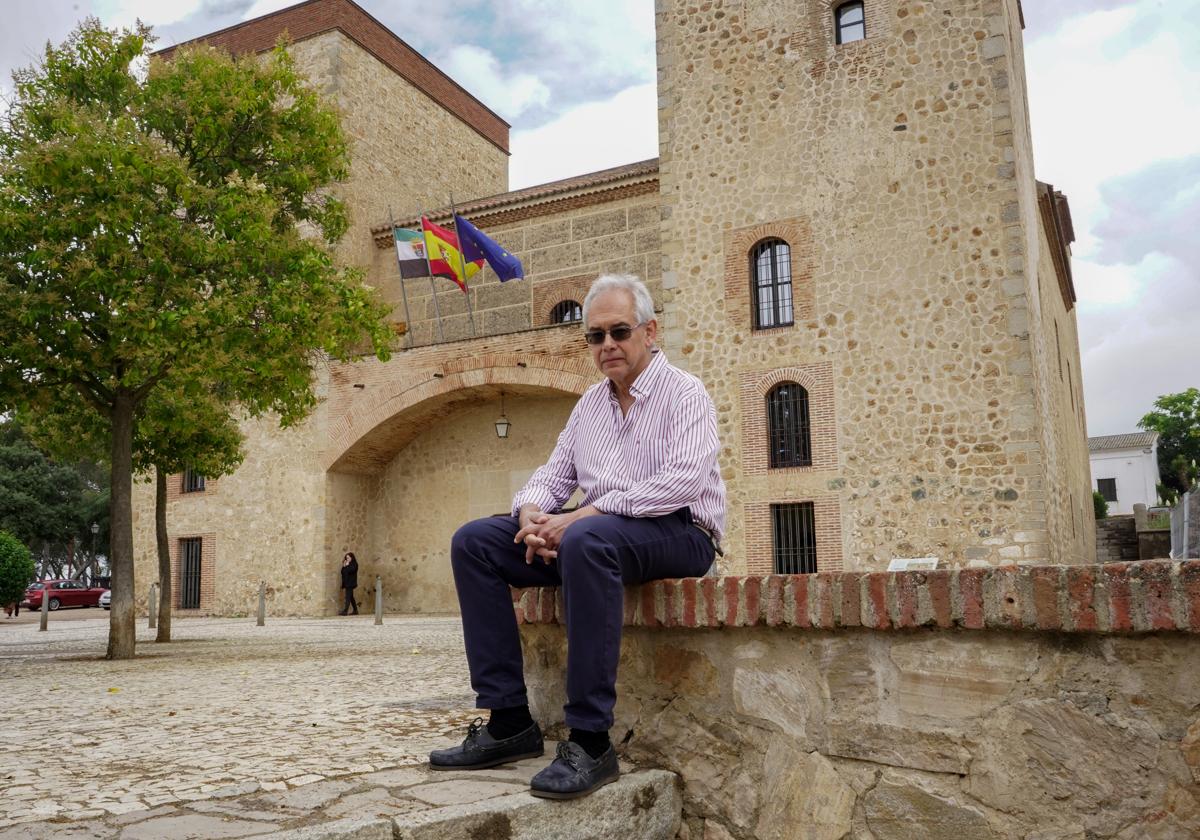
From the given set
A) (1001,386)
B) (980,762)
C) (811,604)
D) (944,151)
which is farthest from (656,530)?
(944,151)

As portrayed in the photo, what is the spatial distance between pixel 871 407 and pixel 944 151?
4101 mm

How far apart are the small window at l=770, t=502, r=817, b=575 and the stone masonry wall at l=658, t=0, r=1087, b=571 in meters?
0.25

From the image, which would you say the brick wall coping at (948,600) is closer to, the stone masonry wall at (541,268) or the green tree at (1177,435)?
the stone masonry wall at (541,268)

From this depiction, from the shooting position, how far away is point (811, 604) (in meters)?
3.08

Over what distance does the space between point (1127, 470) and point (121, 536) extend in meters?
63.7

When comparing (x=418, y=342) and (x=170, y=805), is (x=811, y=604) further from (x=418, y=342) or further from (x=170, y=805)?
(x=418, y=342)

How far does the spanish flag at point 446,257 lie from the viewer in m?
20.1

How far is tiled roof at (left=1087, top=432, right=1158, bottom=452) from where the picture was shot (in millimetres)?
61688

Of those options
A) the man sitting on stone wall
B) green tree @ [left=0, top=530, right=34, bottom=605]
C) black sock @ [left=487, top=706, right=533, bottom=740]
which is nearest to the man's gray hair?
the man sitting on stone wall

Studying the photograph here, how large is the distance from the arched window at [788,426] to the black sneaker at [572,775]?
13595 millimetres

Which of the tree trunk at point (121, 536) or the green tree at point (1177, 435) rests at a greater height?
the green tree at point (1177, 435)

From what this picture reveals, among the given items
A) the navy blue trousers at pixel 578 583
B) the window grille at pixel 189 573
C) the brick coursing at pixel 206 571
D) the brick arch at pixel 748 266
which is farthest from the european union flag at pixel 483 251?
the navy blue trousers at pixel 578 583

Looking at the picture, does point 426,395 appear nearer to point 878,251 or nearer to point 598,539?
point 878,251

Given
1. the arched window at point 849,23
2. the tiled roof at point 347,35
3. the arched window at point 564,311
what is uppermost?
the tiled roof at point 347,35
